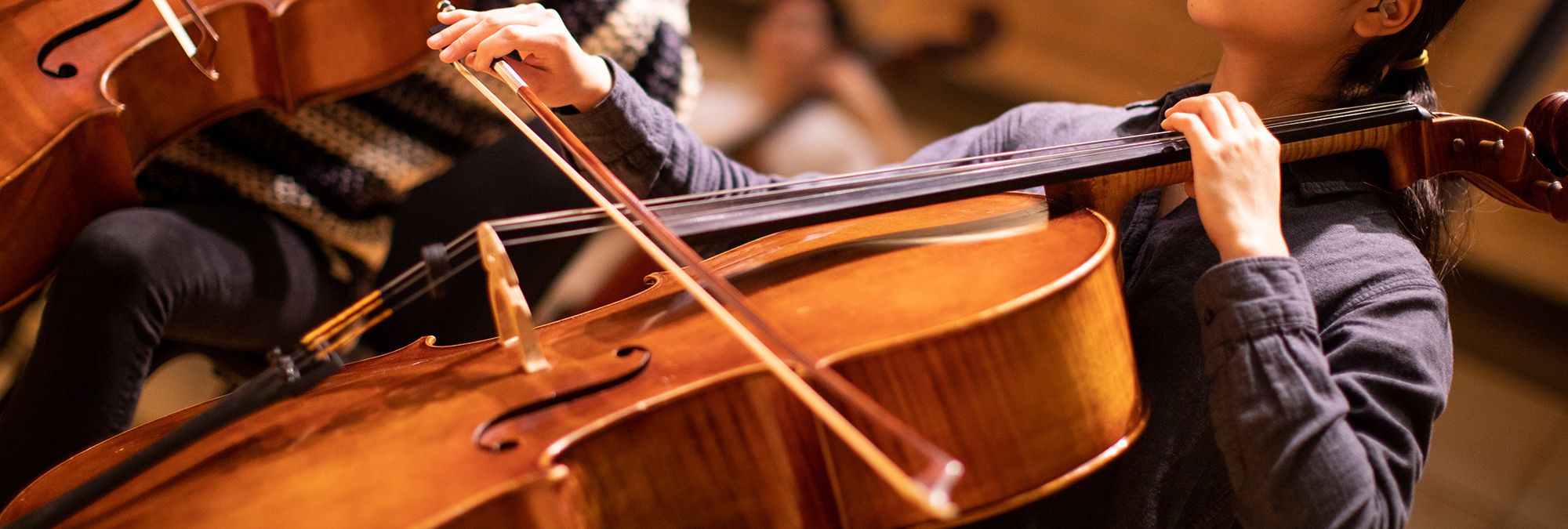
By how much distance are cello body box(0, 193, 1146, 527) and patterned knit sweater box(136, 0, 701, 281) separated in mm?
456

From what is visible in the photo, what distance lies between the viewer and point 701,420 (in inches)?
25.0

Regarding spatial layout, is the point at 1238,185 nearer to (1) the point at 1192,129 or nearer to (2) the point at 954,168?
(1) the point at 1192,129

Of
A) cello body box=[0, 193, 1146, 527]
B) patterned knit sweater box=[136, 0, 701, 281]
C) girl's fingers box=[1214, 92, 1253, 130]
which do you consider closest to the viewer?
cello body box=[0, 193, 1146, 527]

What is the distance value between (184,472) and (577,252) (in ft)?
2.44

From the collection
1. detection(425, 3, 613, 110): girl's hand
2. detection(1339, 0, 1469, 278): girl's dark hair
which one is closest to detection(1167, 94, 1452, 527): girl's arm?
detection(1339, 0, 1469, 278): girl's dark hair

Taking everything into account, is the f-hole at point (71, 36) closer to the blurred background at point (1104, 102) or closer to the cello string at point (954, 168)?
the cello string at point (954, 168)

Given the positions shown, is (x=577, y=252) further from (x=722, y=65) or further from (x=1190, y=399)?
(x=722, y=65)

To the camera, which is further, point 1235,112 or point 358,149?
point 358,149

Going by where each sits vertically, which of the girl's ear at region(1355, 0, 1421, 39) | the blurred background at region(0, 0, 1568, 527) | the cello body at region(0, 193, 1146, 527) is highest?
the girl's ear at region(1355, 0, 1421, 39)

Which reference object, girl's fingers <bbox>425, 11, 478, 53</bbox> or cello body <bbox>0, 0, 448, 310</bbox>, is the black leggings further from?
girl's fingers <bbox>425, 11, 478, 53</bbox>

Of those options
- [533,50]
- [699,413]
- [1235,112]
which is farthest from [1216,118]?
[533,50]

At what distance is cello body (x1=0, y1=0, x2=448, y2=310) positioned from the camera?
0.90 m

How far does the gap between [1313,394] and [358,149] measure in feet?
3.34

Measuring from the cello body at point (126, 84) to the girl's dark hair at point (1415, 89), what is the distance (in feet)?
3.17
